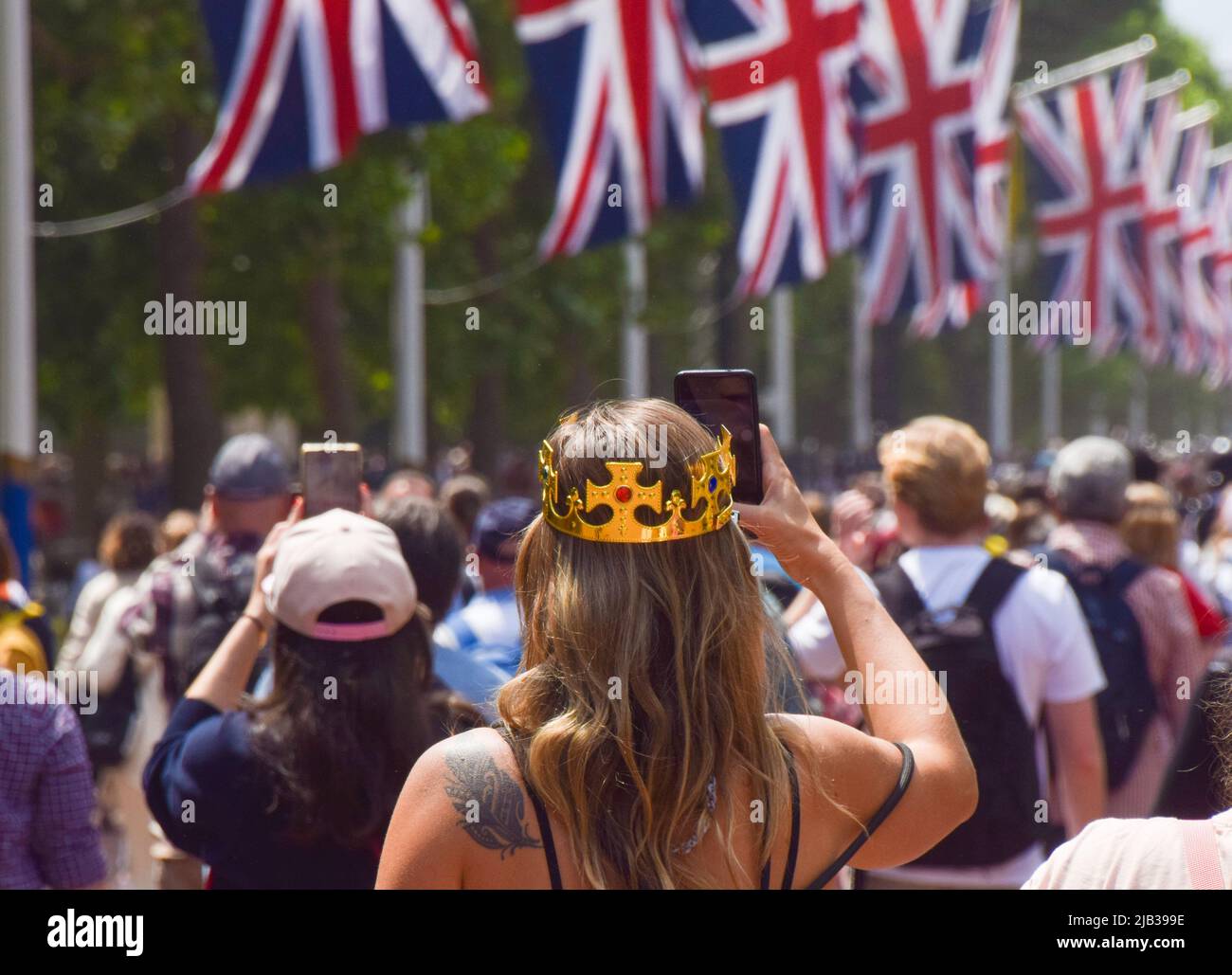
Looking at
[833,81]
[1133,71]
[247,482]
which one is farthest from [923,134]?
[247,482]

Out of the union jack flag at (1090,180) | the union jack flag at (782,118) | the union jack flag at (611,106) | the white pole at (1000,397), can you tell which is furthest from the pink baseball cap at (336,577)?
the white pole at (1000,397)

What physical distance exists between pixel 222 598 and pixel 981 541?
1.97 meters

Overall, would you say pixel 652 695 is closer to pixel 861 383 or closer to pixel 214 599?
pixel 214 599

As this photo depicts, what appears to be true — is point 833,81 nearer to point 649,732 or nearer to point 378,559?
point 378,559

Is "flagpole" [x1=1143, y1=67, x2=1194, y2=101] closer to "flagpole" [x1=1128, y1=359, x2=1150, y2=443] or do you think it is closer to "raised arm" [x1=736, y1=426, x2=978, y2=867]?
"raised arm" [x1=736, y1=426, x2=978, y2=867]

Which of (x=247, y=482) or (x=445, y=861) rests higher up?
(x=247, y=482)

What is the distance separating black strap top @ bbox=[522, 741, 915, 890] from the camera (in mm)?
2035

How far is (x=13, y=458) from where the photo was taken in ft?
31.2

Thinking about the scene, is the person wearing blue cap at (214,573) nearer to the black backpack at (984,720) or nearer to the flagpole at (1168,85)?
the black backpack at (984,720)

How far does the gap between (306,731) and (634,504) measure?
115 centimetres

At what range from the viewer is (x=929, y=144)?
14344 millimetres

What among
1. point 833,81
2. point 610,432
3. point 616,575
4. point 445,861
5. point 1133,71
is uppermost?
point 1133,71

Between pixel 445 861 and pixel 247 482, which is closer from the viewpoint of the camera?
pixel 445 861

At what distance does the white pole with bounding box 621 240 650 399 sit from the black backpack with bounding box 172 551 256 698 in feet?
45.6
